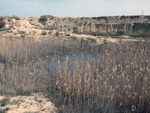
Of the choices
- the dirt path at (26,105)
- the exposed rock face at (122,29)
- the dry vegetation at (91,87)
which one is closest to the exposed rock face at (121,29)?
the exposed rock face at (122,29)

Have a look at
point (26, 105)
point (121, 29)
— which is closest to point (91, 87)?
point (26, 105)

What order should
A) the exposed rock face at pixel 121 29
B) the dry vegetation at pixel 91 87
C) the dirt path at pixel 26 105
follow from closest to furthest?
1. the dirt path at pixel 26 105
2. the dry vegetation at pixel 91 87
3. the exposed rock face at pixel 121 29

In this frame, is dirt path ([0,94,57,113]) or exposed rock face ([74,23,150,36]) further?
exposed rock face ([74,23,150,36])

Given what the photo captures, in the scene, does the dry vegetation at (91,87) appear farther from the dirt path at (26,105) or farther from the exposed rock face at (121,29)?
the exposed rock face at (121,29)

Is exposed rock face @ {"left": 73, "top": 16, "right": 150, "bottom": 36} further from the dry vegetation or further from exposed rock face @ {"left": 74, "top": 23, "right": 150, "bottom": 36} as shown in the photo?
the dry vegetation

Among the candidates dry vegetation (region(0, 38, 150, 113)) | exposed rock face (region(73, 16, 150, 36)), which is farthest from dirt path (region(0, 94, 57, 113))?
exposed rock face (region(73, 16, 150, 36))

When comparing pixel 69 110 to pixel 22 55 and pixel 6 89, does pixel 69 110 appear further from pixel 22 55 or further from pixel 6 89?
pixel 22 55

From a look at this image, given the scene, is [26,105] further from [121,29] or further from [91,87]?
[121,29]

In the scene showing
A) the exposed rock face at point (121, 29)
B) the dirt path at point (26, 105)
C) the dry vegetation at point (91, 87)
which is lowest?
the dirt path at point (26, 105)

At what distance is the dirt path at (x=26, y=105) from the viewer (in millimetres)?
3445

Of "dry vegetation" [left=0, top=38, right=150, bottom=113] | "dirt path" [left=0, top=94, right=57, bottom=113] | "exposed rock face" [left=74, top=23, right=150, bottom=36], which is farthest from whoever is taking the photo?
"exposed rock face" [left=74, top=23, right=150, bottom=36]

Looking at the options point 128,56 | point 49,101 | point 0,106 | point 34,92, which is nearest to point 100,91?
point 49,101

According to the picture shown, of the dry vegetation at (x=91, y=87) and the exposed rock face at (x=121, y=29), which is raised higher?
the exposed rock face at (x=121, y=29)

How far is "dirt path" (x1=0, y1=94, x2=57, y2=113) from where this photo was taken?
3.45 m
